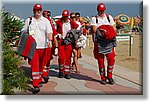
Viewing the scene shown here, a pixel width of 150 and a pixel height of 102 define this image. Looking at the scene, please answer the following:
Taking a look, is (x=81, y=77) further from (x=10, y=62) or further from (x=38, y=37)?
(x=10, y=62)

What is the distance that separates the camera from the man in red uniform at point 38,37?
5098 mm

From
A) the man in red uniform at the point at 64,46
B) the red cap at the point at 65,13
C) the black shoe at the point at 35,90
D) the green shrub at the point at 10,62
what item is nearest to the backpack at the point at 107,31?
the red cap at the point at 65,13

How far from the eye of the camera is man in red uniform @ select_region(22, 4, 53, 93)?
5098 mm

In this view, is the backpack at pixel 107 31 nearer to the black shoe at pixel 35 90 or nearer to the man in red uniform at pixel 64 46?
the man in red uniform at pixel 64 46

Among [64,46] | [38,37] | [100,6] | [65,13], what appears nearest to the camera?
[38,37]

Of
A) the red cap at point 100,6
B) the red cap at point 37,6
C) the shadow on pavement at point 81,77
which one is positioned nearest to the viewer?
the red cap at point 37,6

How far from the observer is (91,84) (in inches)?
223

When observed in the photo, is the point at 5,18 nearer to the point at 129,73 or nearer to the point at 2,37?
the point at 2,37

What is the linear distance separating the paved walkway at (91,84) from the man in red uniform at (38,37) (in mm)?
178

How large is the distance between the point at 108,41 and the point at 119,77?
3.47ft

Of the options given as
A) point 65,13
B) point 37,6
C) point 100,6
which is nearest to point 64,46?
point 65,13

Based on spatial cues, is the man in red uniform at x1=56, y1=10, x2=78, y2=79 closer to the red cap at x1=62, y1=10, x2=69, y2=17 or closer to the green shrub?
the red cap at x1=62, y1=10, x2=69, y2=17

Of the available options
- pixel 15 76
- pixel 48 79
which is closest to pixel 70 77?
pixel 48 79

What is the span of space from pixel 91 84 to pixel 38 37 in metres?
1.23
